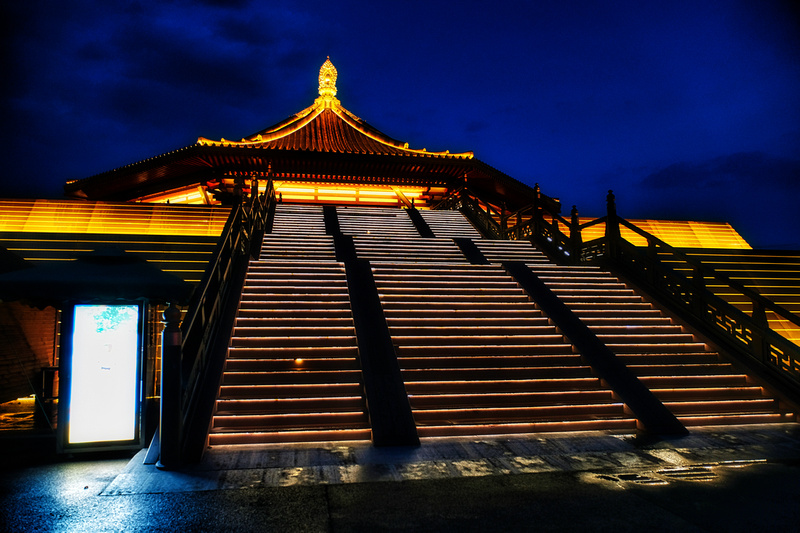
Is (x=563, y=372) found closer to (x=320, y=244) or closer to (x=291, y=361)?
(x=291, y=361)

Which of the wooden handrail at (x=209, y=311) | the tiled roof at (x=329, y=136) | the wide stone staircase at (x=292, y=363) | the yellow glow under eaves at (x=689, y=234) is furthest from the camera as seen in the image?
the tiled roof at (x=329, y=136)

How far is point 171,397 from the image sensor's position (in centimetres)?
463

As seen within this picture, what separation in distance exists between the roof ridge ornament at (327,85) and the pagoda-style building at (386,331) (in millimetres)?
14623

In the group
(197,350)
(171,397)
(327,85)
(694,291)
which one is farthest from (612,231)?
(327,85)

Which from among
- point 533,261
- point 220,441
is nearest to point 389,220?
point 533,261

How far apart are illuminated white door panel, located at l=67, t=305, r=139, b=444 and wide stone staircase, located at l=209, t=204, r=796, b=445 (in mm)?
922

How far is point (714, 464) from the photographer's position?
15.1ft

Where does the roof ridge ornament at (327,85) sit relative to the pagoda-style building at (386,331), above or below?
above

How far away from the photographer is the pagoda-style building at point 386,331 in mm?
5250

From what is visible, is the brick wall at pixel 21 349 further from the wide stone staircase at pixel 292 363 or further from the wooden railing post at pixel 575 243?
the wooden railing post at pixel 575 243

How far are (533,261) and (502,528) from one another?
30.0 feet

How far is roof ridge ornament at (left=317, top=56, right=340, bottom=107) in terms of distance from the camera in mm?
27272

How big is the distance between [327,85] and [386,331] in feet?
77.3

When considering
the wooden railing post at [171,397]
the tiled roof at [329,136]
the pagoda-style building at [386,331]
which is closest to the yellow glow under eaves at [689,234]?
the pagoda-style building at [386,331]
